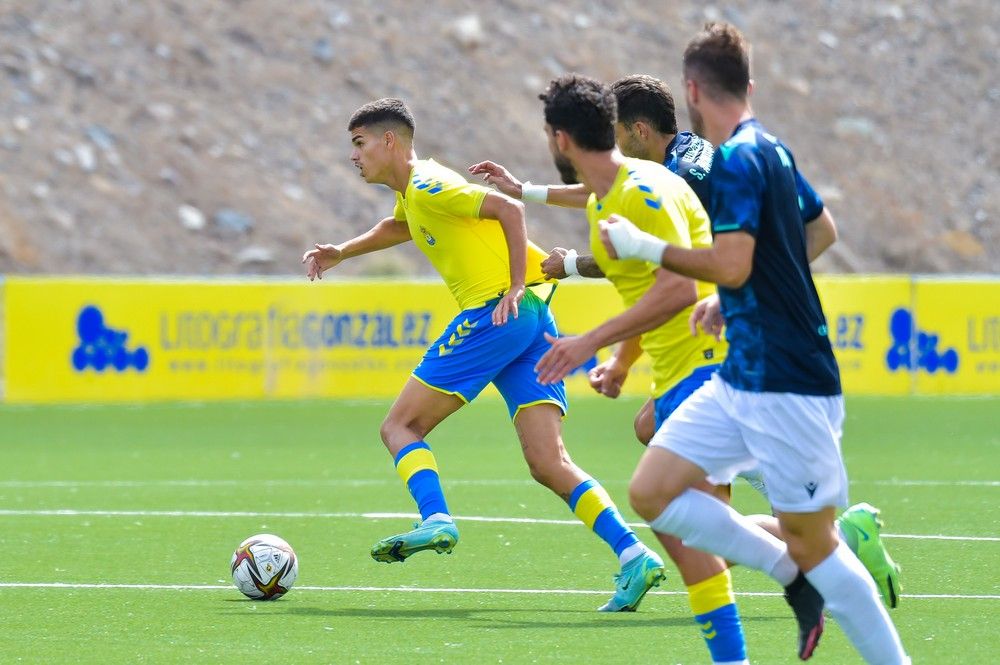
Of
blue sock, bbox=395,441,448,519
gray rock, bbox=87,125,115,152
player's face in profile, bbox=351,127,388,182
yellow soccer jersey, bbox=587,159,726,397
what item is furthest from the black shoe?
gray rock, bbox=87,125,115,152

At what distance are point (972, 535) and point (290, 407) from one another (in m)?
12.0

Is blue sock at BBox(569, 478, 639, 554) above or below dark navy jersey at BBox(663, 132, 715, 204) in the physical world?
below

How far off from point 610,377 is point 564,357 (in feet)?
5.40

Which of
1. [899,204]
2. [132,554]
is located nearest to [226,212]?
[899,204]

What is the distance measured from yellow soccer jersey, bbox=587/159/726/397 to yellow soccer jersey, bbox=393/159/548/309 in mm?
1826

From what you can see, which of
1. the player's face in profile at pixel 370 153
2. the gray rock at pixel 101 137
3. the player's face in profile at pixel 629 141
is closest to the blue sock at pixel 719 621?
the player's face in profile at pixel 629 141

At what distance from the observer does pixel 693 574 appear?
6031mm

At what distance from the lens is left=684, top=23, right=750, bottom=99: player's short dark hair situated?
5617 mm

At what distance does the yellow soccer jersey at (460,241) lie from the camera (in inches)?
337

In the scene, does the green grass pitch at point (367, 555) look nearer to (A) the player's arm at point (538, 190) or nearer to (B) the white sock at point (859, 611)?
(B) the white sock at point (859, 611)

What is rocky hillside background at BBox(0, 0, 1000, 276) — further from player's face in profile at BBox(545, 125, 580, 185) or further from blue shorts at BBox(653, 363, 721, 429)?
blue shorts at BBox(653, 363, 721, 429)

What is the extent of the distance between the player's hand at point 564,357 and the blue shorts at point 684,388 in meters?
0.98

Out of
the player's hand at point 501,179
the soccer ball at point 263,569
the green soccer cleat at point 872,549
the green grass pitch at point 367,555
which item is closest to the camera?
the green soccer cleat at point 872,549

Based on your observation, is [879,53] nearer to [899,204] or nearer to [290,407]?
[899,204]
